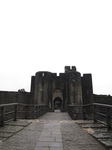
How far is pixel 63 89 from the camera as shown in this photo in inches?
827

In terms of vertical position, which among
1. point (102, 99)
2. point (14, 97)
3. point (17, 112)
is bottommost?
point (17, 112)

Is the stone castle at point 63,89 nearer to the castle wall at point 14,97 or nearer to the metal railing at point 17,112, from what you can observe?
the castle wall at point 14,97

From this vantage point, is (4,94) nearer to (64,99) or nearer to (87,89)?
(64,99)

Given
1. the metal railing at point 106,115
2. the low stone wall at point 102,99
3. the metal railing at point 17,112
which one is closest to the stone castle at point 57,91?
the low stone wall at point 102,99

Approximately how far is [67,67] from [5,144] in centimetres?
2198

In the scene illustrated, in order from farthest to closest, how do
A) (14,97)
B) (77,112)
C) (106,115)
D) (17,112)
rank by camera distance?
(14,97) → (77,112) → (17,112) → (106,115)

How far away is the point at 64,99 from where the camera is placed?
20578 mm

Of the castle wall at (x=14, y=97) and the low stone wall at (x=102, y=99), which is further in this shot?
the low stone wall at (x=102, y=99)

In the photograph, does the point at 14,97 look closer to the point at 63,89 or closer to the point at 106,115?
the point at 63,89

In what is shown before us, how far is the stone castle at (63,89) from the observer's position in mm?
19781

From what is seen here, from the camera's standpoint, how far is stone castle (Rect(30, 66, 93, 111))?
779 inches

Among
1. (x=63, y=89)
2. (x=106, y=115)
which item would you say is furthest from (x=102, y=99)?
(x=106, y=115)

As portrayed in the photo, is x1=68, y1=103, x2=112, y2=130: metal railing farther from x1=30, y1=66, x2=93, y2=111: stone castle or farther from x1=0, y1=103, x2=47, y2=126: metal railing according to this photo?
x1=30, y1=66, x2=93, y2=111: stone castle

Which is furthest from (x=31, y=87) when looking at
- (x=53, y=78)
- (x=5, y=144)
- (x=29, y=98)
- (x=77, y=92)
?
(x=5, y=144)
